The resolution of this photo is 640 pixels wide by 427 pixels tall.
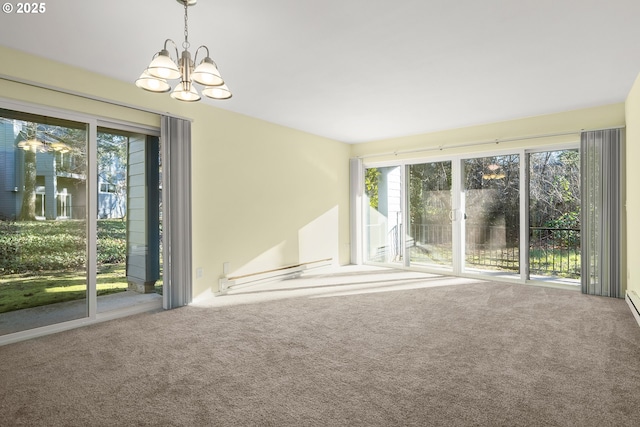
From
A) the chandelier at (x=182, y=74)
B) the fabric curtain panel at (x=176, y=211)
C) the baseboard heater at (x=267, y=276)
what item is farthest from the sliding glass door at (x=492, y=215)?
the chandelier at (x=182, y=74)

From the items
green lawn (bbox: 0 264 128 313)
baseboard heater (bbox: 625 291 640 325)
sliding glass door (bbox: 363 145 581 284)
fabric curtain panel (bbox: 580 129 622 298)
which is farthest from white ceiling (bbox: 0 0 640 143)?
baseboard heater (bbox: 625 291 640 325)

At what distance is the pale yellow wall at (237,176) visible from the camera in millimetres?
3312

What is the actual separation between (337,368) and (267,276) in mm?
2915

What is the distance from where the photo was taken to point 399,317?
3596mm

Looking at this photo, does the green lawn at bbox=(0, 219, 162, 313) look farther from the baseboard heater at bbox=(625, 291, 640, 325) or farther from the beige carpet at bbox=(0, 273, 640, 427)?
the baseboard heater at bbox=(625, 291, 640, 325)

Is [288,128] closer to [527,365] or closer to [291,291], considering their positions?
[291,291]

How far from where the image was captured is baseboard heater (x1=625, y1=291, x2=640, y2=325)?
3.47 metres

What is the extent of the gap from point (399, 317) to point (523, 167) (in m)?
3.13

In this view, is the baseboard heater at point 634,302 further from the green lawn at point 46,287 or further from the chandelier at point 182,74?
the green lawn at point 46,287

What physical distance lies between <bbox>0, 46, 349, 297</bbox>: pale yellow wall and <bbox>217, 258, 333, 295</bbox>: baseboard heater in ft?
0.28

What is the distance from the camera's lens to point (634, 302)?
3719mm

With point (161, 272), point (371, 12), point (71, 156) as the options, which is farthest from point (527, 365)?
point (71, 156)

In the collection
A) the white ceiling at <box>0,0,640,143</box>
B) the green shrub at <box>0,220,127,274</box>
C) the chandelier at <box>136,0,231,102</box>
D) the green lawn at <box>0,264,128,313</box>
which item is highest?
the white ceiling at <box>0,0,640,143</box>

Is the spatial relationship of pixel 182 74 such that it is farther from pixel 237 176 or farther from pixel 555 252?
pixel 555 252
